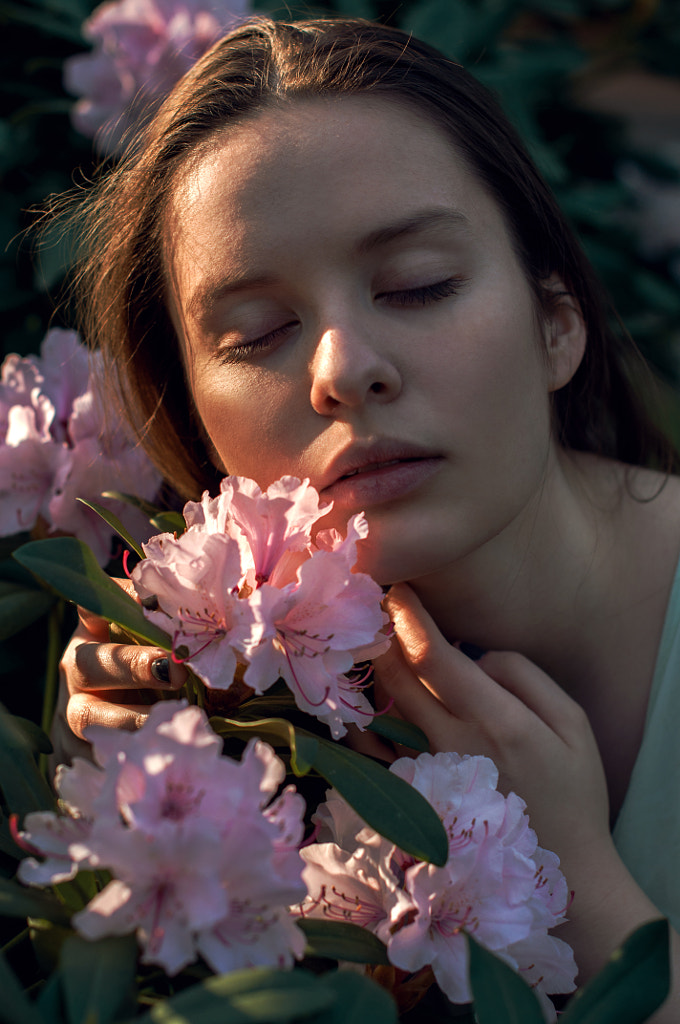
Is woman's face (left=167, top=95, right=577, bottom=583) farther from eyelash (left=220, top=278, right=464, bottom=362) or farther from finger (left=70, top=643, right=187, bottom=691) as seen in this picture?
finger (left=70, top=643, right=187, bottom=691)

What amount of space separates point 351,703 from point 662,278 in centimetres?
242

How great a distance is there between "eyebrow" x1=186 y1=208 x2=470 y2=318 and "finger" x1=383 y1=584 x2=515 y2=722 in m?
0.50

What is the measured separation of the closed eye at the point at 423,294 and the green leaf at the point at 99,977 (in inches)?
Answer: 31.0

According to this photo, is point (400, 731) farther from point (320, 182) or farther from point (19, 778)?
point (320, 182)

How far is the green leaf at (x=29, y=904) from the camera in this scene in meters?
0.74

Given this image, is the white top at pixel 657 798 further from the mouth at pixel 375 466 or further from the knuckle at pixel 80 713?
the knuckle at pixel 80 713

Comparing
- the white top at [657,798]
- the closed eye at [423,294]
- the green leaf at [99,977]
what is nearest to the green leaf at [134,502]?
the closed eye at [423,294]

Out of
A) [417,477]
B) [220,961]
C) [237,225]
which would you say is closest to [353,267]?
[237,225]

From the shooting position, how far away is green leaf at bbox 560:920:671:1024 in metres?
0.76

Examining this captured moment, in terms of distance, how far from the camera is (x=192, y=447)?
162 cm

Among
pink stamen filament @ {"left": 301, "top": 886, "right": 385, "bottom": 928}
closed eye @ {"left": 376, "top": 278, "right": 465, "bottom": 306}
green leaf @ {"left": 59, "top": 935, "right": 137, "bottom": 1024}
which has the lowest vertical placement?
pink stamen filament @ {"left": 301, "top": 886, "right": 385, "bottom": 928}

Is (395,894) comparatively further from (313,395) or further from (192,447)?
(192,447)

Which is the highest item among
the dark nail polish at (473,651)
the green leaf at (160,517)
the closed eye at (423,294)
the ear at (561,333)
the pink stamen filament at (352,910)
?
the closed eye at (423,294)

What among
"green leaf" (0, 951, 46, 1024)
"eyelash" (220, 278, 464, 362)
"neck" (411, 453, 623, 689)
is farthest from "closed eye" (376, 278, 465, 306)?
"green leaf" (0, 951, 46, 1024)
